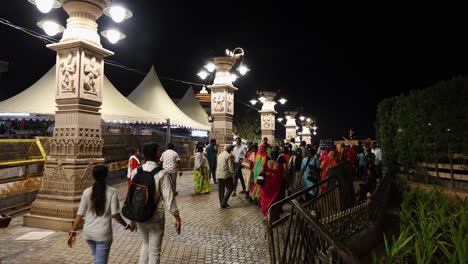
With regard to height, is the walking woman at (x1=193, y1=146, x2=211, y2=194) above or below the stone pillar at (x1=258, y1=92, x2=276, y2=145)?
below

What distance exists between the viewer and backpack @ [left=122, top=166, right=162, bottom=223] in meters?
3.67

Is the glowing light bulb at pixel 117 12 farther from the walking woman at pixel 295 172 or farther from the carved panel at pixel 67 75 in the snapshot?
the walking woman at pixel 295 172

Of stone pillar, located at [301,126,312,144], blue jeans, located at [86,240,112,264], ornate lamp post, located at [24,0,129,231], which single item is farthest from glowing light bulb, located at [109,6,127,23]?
stone pillar, located at [301,126,312,144]

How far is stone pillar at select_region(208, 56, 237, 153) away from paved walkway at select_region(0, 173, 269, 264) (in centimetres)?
453

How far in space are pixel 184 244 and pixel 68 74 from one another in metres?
4.00

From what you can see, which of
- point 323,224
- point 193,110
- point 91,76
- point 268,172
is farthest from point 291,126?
point 323,224

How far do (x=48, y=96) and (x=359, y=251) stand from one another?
10.2 m

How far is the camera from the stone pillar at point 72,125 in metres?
6.32

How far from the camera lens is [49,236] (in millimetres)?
5812

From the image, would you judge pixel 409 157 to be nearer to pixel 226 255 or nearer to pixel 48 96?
pixel 226 255

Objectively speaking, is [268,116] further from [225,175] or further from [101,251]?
[101,251]

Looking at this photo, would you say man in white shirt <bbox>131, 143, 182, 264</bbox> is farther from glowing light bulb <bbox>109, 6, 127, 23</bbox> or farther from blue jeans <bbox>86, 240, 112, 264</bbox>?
glowing light bulb <bbox>109, 6, 127, 23</bbox>

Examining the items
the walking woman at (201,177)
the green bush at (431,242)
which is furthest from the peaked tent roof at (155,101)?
the green bush at (431,242)

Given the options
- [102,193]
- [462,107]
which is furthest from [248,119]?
[102,193]
